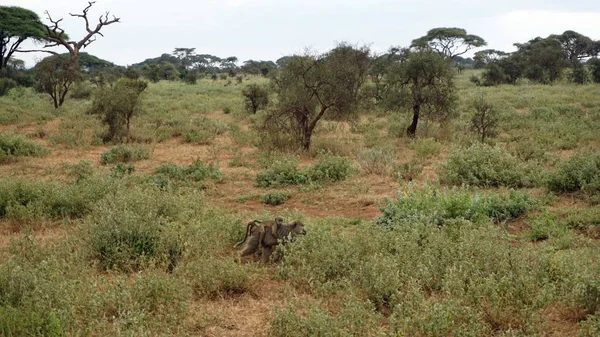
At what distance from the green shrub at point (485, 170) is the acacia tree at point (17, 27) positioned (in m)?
33.5

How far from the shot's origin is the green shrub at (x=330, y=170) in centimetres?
1066

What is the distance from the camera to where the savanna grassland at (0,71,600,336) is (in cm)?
428

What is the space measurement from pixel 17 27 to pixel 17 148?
25.5m

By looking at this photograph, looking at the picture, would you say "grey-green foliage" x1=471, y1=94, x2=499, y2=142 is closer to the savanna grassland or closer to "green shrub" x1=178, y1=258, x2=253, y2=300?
the savanna grassland

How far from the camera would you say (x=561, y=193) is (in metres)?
8.77

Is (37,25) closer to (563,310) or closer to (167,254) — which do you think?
(167,254)

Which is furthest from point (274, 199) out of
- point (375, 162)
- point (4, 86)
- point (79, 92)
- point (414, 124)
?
point (4, 86)

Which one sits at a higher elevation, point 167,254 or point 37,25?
point 37,25

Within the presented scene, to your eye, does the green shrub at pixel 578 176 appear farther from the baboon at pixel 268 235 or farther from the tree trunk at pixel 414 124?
the tree trunk at pixel 414 124

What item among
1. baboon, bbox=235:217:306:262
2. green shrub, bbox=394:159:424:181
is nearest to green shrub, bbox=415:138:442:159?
green shrub, bbox=394:159:424:181

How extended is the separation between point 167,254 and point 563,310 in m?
3.84

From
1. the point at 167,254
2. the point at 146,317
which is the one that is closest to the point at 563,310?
the point at 146,317

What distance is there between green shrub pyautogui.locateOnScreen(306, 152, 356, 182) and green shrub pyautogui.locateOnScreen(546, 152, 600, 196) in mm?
3724

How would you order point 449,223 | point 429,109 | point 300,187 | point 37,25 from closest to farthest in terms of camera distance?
point 449,223, point 300,187, point 429,109, point 37,25
